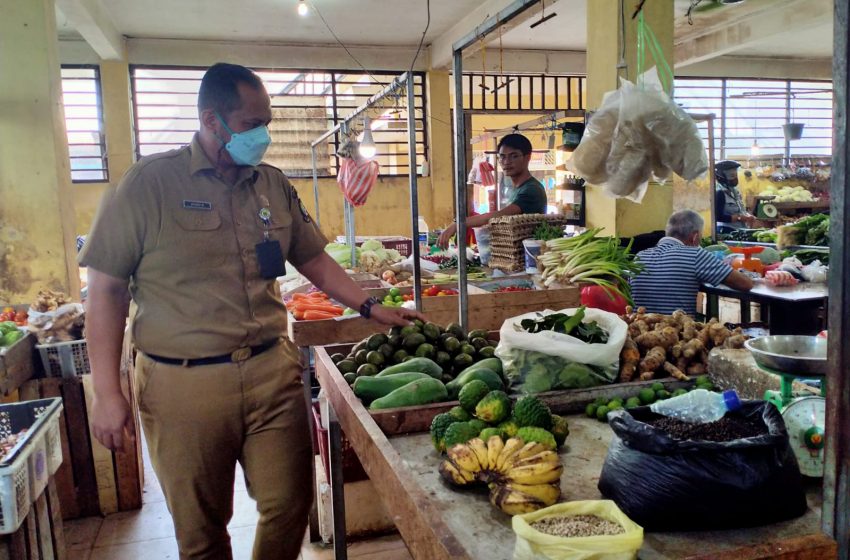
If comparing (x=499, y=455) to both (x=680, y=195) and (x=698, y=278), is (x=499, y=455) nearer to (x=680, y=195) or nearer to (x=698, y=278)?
(x=698, y=278)

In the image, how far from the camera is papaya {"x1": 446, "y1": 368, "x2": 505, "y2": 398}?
2.23m

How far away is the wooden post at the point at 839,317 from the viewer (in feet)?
3.68

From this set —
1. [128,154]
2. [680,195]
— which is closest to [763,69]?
[680,195]

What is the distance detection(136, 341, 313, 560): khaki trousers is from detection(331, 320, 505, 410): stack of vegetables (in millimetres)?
309

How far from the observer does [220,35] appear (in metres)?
10.5

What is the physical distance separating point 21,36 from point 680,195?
7.82 metres

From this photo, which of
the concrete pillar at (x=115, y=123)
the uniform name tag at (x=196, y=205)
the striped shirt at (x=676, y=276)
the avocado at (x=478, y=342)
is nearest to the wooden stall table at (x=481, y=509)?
the avocado at (x=478, y=342)

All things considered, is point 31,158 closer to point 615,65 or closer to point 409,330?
point 409,330

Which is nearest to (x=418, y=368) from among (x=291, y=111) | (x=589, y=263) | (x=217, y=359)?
(x=217, y=359)

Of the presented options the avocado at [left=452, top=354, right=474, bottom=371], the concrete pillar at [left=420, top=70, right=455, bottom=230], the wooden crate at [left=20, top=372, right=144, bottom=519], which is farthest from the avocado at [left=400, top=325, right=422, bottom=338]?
the concrete pillar at [left=420, top=70, right=455, bottom=230]

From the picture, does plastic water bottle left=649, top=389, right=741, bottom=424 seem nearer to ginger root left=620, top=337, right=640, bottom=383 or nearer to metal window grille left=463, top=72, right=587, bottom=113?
ginger root left=620, top=337, right=640, bottom=383

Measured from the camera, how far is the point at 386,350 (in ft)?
8.87

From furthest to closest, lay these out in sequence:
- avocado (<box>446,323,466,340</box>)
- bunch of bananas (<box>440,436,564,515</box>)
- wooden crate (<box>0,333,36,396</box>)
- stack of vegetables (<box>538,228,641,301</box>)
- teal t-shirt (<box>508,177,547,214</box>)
A: teal t-shirt (<box>508,177,547,214</box>) → stack of vegetables (<box>538,228,641,301</box>) → wooden crate (<box>0,333,36,396</box>) → avocado (<box>446,323,466,340</box>) → bunch of bananas (<box>440,436,564,515</box>)

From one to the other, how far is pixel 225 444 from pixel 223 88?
4.07 feet
